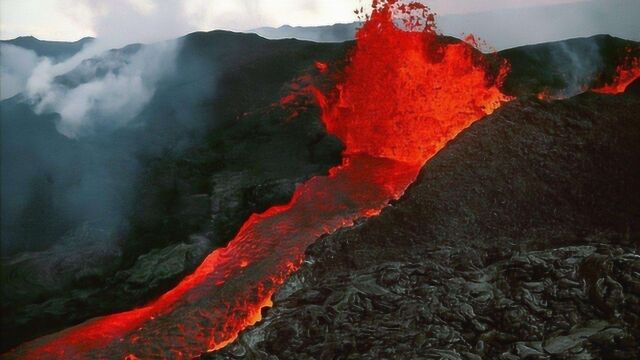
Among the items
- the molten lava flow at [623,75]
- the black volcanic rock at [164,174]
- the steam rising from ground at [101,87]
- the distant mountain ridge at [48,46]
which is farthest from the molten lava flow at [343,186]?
the distant mountain ridge at [48,46]

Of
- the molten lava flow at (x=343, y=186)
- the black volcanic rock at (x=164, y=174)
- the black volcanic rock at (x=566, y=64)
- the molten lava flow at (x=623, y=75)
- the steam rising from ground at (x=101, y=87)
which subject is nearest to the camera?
the molten lava flow at (x=343, y=186)

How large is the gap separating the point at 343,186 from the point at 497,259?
4.05 meters

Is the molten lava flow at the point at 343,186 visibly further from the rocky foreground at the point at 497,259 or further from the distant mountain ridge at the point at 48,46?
the distant mountain ridge at the point at 48,46

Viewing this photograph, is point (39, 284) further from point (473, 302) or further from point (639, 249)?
point (639, 249)

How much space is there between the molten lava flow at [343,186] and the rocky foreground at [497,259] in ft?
3.16

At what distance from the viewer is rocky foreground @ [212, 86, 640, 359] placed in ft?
15.9

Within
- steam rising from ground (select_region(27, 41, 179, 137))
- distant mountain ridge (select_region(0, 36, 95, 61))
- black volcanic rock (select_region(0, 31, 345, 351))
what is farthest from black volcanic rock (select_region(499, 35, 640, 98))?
distant mountain ridge (select_region(0, 36, 95, 61))

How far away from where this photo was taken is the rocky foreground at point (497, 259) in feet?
15.9

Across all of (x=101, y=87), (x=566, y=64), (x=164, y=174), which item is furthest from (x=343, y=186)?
(x=566, y=64)

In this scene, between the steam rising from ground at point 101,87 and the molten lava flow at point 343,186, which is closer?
the molten lava flow at point 343,186

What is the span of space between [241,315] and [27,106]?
30.2 ft

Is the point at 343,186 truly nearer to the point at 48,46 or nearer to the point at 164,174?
the point at 164,174

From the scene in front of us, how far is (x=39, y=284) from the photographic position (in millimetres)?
7148

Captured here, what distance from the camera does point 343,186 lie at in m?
9.86
